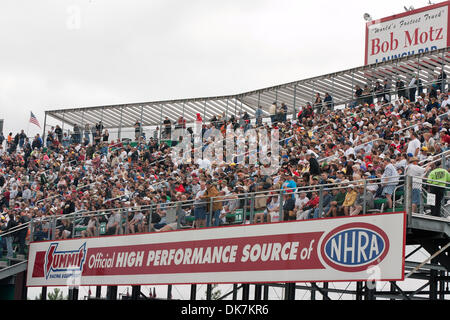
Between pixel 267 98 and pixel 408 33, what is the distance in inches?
281

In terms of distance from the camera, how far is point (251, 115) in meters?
38.4

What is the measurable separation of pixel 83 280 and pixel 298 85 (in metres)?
16.4

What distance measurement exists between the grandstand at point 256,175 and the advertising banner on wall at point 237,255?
15 cm

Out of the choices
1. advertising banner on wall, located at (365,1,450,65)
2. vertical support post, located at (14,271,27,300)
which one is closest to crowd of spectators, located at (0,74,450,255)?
vertical support post, located at (14,271,27,300)

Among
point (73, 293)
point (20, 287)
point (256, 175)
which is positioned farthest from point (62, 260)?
point (256, 175)

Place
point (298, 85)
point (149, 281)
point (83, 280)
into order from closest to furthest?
point (149, 281), point (83, 280), point (298, 85)

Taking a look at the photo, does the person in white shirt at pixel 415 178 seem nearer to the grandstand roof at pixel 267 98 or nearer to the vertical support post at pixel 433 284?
the vertical support post at pixel 433 284

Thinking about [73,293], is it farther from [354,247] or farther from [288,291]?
[354,247]

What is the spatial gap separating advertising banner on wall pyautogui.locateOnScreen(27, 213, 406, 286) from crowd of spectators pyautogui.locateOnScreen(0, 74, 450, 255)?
0.31 m

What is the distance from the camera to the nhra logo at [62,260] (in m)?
22.4

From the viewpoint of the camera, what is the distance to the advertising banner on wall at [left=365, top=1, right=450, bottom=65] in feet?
120

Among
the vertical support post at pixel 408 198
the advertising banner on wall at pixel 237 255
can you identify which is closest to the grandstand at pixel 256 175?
the vertical support post at pixel 408 198
